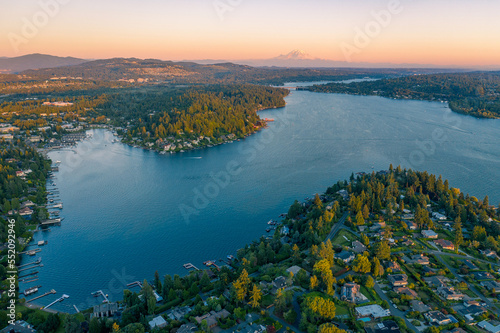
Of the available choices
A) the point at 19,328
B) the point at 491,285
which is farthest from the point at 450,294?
the point at 19,328

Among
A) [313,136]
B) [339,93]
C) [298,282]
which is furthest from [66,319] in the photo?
[339,93]

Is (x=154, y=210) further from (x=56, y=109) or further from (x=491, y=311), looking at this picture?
(x=56, y=109)

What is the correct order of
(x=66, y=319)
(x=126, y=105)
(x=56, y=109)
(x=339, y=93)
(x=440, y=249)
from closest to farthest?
(x=66, y=319), (x=440, y=249), (x=56, y=109), (x=126, y=105), (x=339, y=93)

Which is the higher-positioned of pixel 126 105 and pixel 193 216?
pixel 126 105

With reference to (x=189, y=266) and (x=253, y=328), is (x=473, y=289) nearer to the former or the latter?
(x=253, y=328)

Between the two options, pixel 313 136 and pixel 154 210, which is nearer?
pixel 154 210

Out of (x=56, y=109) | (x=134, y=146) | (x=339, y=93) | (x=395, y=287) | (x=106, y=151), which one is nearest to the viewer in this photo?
(x=395, y=287)

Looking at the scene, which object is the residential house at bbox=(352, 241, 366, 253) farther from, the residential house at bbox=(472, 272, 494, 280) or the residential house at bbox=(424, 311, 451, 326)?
the residential house at bbox=(472, 272, 494, 280)
